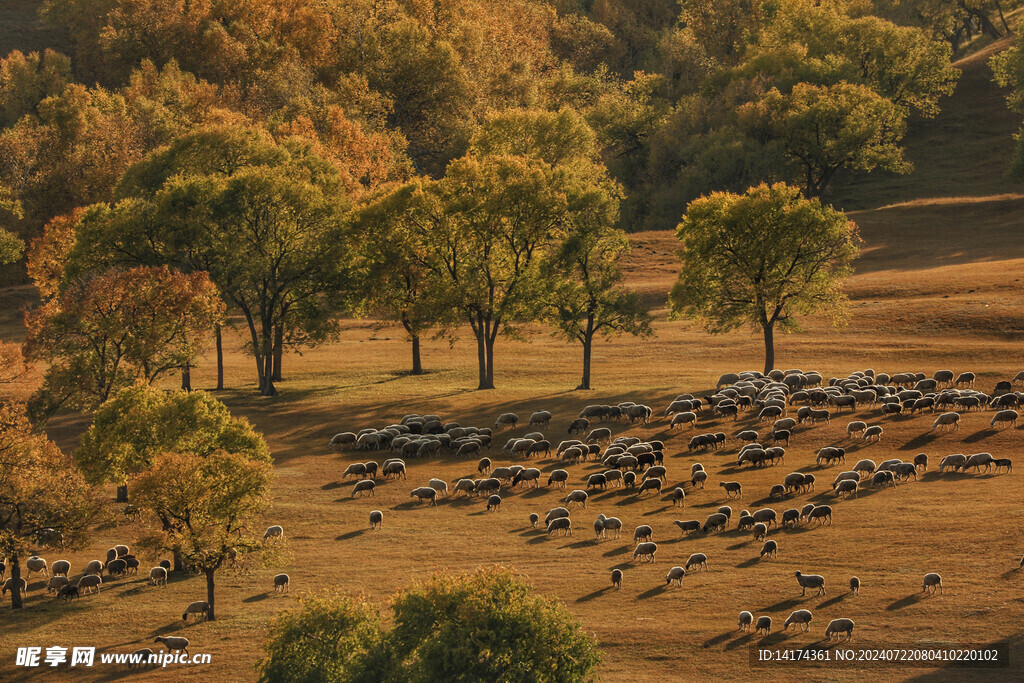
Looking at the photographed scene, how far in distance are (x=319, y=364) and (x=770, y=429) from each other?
3921 cm

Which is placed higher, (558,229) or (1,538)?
(558,229)

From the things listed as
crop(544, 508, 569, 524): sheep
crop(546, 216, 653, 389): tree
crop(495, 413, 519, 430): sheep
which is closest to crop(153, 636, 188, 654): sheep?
crop(544, 508, 569, 524): sheep

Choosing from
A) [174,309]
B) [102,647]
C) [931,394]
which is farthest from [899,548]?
[174,309]

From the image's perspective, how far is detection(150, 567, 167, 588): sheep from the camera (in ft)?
119

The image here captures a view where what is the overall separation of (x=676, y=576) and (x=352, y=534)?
13836mm

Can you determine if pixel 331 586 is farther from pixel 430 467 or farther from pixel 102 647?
pixel 430 467

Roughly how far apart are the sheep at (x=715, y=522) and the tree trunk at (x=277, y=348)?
127ft

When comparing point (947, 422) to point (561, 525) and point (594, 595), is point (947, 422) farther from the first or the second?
point (594, 595)

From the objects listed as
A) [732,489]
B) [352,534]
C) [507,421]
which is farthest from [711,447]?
[352,534]

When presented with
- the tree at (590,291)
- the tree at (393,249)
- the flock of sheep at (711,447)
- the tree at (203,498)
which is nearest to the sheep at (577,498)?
the flock of sheep at (711,447)

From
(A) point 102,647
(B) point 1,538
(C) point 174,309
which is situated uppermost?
(C) point 174,309

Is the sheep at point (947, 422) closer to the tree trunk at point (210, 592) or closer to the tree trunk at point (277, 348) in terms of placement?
the tree trunk at point (210, 592)

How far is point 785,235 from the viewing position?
63.1m

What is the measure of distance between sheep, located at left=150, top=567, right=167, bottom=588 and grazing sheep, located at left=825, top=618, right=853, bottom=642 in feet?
74.5
